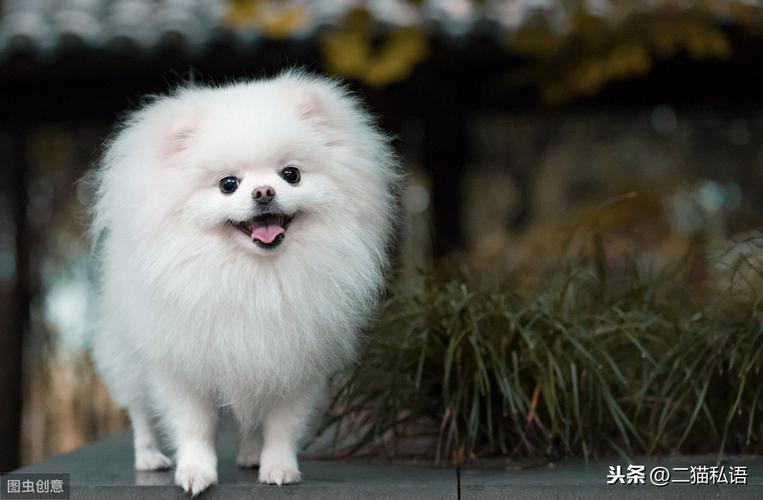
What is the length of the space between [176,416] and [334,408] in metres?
0.88

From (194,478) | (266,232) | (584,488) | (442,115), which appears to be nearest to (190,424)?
(194,478)

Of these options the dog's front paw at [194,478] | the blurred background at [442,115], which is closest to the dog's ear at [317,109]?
the blurred background at [442,115]

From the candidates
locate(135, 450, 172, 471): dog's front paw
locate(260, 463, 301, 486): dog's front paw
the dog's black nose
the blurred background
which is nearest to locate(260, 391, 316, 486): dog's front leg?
locate(260, 463, 301, 486): dog's front paw

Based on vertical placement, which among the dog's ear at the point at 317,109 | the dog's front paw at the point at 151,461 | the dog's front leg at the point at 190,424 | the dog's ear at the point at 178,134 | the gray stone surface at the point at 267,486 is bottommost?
the gray stone surface at the point at 267,486

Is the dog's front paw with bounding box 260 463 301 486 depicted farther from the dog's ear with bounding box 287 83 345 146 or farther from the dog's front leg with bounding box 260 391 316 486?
the dog's ear with bounding box 287 83 345 146

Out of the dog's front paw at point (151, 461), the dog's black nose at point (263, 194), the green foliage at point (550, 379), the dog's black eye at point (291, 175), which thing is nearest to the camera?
the dog's black nose at point (263, 194)

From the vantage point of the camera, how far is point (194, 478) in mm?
2744

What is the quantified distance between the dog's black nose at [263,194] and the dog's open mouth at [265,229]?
6cm

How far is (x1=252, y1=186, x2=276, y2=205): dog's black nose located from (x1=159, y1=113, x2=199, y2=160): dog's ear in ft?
0.98

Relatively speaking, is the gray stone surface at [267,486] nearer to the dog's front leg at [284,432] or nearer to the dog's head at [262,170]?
the dog's front leg at [284,432]

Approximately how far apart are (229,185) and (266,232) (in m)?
0.16

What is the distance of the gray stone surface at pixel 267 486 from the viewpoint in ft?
9.13

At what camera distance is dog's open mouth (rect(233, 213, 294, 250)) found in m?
2.64

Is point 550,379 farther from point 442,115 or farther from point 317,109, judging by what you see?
point 442,115
